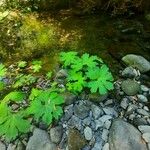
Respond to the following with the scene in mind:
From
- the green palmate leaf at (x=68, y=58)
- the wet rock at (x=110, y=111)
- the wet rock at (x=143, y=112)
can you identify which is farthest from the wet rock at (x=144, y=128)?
the green palmate leaf at (x=68, y=58)

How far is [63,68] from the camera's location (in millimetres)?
4480

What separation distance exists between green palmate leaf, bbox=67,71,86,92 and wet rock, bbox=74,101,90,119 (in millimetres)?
189

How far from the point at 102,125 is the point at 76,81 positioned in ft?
2.10

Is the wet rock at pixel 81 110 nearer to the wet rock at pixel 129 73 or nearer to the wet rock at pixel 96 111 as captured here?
the wet rock at pixel 96 111

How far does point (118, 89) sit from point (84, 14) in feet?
5.64

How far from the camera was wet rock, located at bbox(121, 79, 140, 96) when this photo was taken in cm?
415

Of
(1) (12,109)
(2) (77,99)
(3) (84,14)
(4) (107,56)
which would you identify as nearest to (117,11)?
(3) (84,14)

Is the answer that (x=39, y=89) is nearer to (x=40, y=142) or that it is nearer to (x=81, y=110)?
(x=81, y=110)

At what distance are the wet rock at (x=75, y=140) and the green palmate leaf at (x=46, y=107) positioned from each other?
27 centimetres

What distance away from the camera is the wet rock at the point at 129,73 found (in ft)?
14.4

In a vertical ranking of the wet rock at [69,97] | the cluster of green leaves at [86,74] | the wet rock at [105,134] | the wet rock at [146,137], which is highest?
the cluster of green leaves at [86,74]

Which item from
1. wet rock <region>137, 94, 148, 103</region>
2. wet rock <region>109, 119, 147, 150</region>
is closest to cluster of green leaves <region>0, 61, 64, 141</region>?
wet rock <region>109, 119, 147, 150</region>

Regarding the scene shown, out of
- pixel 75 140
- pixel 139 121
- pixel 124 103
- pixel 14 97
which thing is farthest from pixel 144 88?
pixel 14 97

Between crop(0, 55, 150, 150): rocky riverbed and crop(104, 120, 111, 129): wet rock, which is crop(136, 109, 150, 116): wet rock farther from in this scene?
crop(104, 120, 111, 129): wet rock
